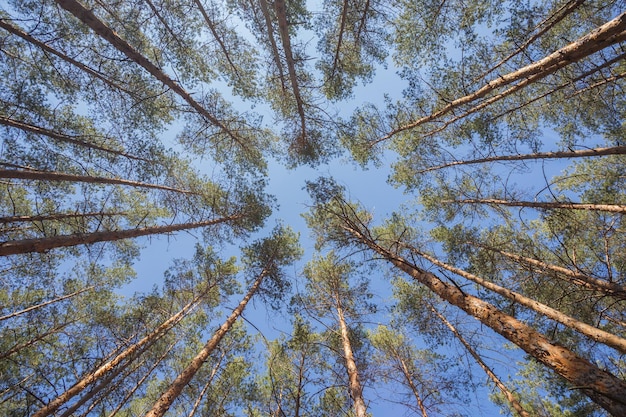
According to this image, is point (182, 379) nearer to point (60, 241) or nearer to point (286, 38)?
point (60, 241)

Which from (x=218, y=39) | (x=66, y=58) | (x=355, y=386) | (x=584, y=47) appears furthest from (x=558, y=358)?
(x=66, y=58)

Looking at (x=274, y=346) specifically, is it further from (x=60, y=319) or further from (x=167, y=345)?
(x=60, y=319)

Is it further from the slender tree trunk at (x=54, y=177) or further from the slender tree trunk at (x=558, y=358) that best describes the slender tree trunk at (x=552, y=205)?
the slender tree trunk at (x=54, y=177)

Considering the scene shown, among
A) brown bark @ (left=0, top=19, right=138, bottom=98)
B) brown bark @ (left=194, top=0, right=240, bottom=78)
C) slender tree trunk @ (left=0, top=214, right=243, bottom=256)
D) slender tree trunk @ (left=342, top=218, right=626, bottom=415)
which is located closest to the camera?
slender tree trunk @ (left=342, top=218, right=626, bottom=415)

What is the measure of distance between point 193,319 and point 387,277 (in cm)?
717

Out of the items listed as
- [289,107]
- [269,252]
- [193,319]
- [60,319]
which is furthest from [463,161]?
[60,319]

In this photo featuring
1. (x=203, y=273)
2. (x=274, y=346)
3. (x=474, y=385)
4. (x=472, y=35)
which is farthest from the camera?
(x=203, y=273)

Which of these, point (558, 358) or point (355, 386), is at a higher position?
point (355, 386)

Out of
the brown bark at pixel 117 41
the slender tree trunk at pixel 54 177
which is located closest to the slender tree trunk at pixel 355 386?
the slender tree trunk at pixel 54 177

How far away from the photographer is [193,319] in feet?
33.6

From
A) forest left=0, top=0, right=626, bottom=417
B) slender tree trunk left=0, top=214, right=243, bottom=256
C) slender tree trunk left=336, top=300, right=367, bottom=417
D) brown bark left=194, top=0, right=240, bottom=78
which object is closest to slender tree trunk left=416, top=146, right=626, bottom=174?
forest left=0, top=0, right=626, bottom=417

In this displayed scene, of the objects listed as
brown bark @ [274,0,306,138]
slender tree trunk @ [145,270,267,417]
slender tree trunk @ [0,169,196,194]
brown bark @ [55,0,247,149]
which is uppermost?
brown bark @ [274,0,306,138]

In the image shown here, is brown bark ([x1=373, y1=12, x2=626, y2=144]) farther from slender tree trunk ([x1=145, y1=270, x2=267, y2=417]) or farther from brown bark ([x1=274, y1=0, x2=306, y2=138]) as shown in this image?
slender tree trunk ([x1=145, y1=270, x2=267, y2=417])

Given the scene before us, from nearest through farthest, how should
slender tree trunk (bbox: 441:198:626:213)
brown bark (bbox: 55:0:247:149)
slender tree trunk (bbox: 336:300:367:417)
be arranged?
brown bark (bbox: 55:0:247:149)
slender tree trunk (bbox: 336:300:367:417)
slender tree trunk (bbox: 441:198:626:213)
